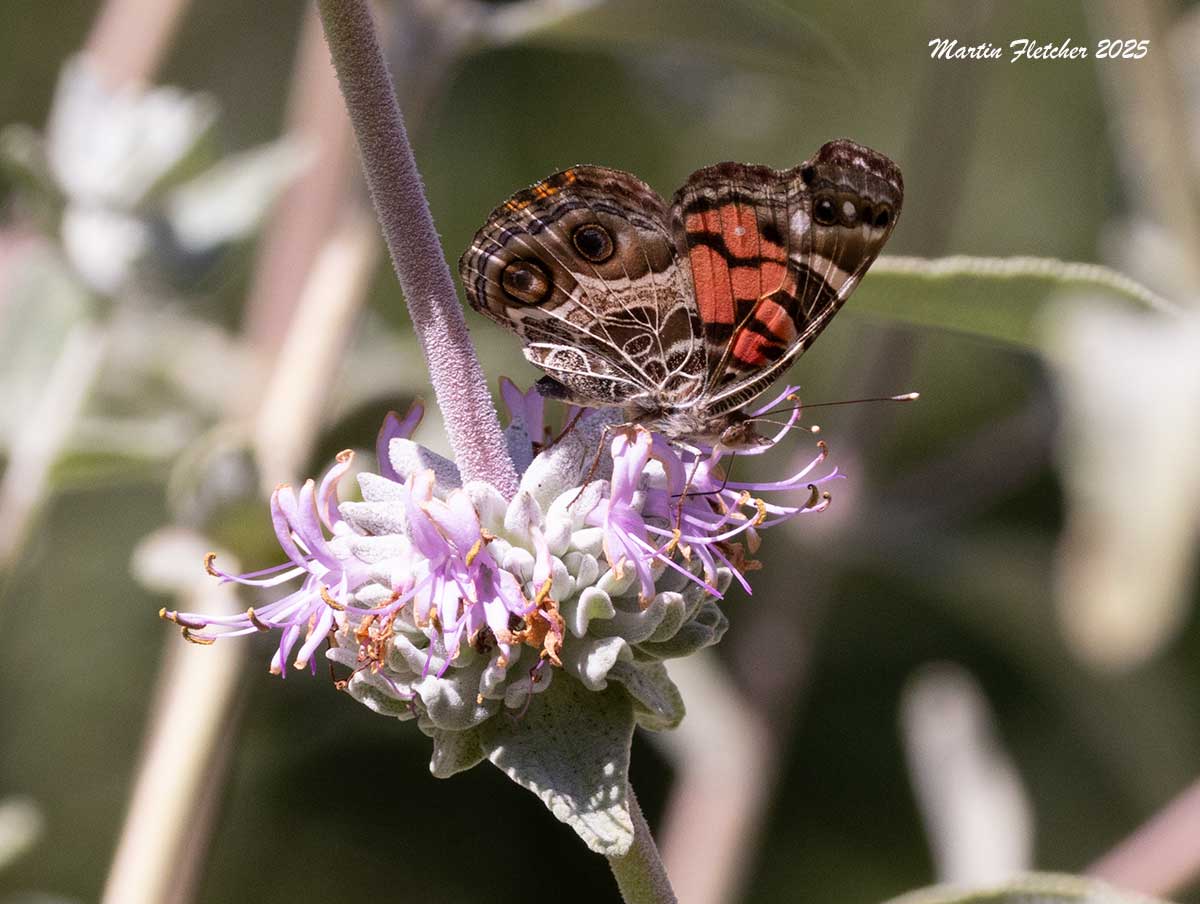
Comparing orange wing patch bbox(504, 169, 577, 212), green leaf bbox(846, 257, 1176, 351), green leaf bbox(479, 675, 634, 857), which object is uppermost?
→ orange wing patch bbox(504, 169, 577, 212)

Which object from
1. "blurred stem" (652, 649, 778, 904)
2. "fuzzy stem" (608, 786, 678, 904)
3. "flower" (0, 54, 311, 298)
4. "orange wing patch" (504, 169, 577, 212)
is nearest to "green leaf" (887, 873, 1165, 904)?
"fuzzy stem" (608, 786, 678, 904)

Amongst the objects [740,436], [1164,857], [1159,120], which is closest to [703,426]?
[740,436]

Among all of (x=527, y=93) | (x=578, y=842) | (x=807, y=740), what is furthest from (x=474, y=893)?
(x=527, y=93)

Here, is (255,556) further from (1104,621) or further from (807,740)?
(807,740)

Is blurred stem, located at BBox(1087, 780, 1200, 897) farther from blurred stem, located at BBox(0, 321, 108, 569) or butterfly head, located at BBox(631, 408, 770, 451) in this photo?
blurred stem, located at BBox(0, 321, 108, 569)

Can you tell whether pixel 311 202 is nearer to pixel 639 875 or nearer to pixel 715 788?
pixel 715 788
